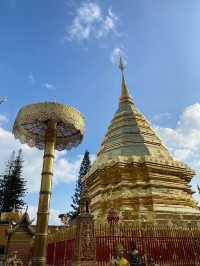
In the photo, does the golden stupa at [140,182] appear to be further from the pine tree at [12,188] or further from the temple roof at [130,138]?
the pine tree at [12,188]

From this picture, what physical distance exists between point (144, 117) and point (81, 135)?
43.8 ft

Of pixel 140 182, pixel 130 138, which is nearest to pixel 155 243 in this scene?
pixel 140 182

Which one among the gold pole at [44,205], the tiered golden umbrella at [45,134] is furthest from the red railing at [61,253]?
the gold pole at [44,205]

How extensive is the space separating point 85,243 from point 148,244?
2.55m

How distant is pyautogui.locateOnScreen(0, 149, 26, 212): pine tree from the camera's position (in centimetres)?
3641

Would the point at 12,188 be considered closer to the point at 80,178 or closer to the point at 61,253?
the point at 80,178

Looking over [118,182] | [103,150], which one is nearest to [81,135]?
[118,182]

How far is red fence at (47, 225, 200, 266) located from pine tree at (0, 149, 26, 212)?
27.7 m

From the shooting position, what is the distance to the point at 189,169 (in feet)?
53.6

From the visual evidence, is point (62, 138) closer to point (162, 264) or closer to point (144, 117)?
point (162, 264)

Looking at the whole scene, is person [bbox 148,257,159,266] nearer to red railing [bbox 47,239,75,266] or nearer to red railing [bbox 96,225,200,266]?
red railing [bbox 96,225,200,266]

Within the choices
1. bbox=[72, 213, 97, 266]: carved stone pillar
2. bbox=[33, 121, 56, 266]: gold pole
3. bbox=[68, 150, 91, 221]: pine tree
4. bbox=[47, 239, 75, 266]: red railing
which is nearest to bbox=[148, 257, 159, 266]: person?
bbox=[72, 213, 97, 266]: carved stone pillar

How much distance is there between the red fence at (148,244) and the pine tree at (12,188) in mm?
27748

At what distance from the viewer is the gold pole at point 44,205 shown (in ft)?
15.9
